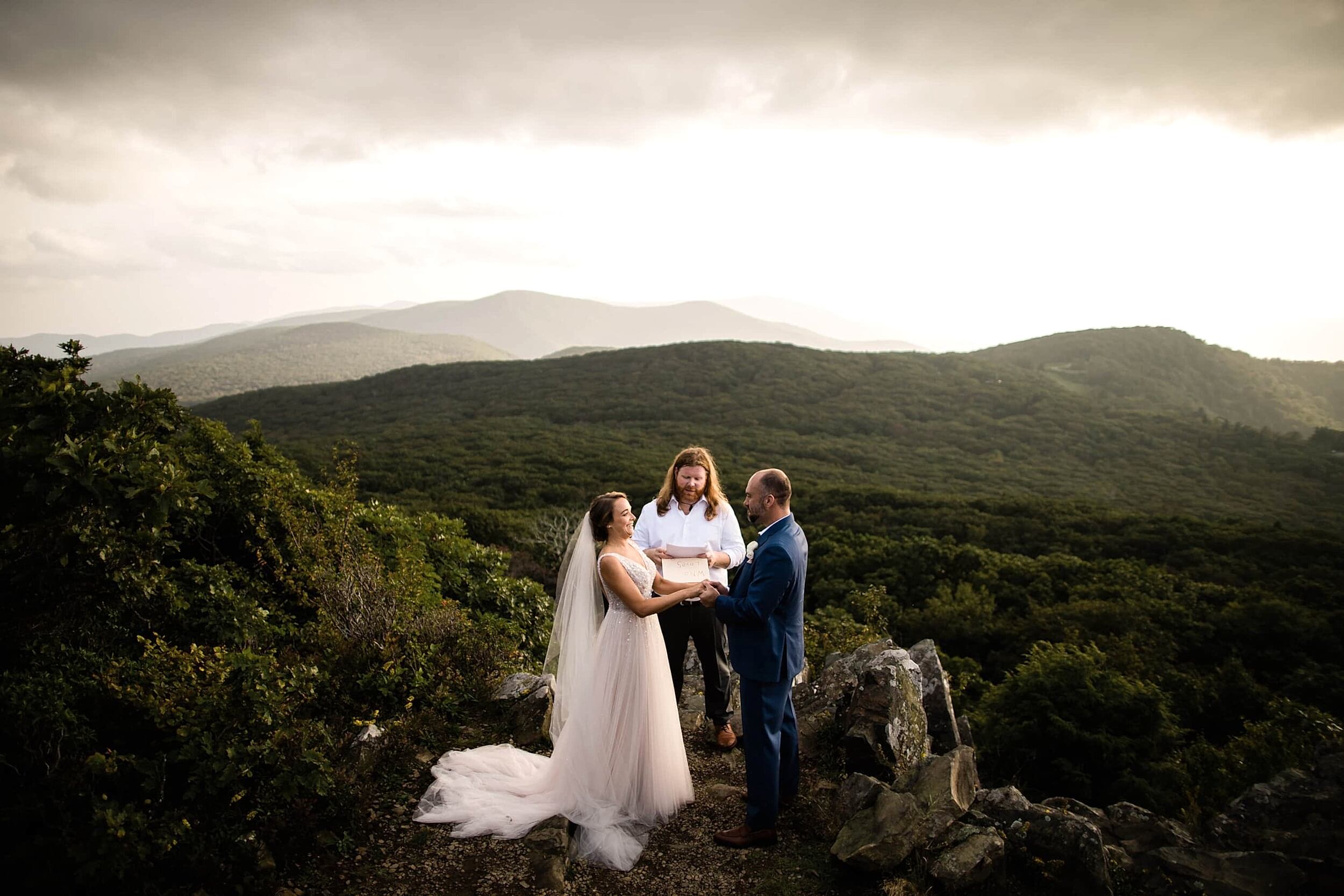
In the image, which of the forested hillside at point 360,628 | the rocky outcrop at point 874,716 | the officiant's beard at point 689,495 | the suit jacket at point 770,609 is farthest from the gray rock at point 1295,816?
the officiant's beard at point 689,495

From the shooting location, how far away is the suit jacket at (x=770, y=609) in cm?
423

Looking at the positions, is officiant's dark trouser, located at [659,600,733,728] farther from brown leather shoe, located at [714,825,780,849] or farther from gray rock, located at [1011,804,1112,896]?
gray rock, located at [1011,804,1112,896]

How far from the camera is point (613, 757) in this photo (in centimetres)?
481

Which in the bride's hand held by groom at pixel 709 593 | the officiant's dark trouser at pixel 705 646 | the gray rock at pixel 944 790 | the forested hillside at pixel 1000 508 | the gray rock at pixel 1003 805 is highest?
the bride's hand held by groom at pixel 709 593

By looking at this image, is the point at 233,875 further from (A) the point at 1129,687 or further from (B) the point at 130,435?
(A) the point at 1129,687

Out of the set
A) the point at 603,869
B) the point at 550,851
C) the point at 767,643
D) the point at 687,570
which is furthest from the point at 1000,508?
the point at 550,851

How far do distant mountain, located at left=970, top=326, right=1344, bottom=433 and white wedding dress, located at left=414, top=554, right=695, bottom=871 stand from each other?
86.0 metres

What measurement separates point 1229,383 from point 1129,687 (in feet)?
347

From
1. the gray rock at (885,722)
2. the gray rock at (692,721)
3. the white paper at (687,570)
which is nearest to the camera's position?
the white paper at (687,570)

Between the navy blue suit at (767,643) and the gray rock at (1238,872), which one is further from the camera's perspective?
the navy blue suit at (767,643)

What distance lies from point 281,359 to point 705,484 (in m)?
167

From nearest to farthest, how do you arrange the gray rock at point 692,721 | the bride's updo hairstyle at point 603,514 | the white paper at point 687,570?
the bride's updo hairstyle at point 603,514
the white paper at point 687,570
the gray rock at point 692,721

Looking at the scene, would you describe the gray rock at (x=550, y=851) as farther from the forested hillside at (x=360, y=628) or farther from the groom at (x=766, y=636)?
the forested hillside at (x=360, y=628)

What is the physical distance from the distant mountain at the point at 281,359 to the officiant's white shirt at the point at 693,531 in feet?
317
